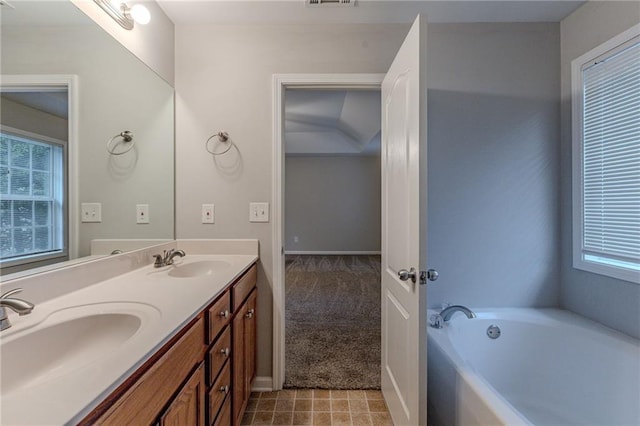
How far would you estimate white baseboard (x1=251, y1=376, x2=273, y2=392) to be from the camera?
5.69 ft

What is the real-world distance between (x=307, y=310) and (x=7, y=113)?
2694 millimetres

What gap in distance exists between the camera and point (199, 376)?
3.07ft

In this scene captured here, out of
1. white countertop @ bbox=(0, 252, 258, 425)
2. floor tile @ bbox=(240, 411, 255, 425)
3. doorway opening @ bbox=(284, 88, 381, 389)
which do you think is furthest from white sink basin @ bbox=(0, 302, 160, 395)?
doorway opening @ bbox=(284, 88, 381, 389)

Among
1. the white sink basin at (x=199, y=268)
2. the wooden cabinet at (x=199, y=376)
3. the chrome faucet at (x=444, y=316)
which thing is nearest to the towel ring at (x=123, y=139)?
the white sink basin at (x=199, y=268)

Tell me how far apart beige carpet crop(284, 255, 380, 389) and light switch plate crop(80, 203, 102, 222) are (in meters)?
1.47

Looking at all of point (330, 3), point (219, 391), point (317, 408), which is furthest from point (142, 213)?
point (330, 3)

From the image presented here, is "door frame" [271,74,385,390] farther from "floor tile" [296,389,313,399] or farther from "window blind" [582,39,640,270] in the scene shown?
"window blind" [582,39,640,270]

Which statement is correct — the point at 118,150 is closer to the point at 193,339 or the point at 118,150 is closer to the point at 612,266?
the point at 193,339

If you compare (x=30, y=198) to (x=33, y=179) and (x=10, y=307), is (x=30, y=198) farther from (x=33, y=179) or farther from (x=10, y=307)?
(x=10, y=307)

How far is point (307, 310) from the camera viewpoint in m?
2.99

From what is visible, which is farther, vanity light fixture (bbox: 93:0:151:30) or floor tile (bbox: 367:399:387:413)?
floor tile (bbox: 367:399:387:413)

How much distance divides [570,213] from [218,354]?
210cm

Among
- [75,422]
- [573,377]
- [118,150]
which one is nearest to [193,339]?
[75,422]

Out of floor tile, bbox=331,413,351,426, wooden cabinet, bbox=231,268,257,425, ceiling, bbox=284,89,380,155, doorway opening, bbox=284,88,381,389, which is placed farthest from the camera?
ceiling, bbox=284,89,380,155
